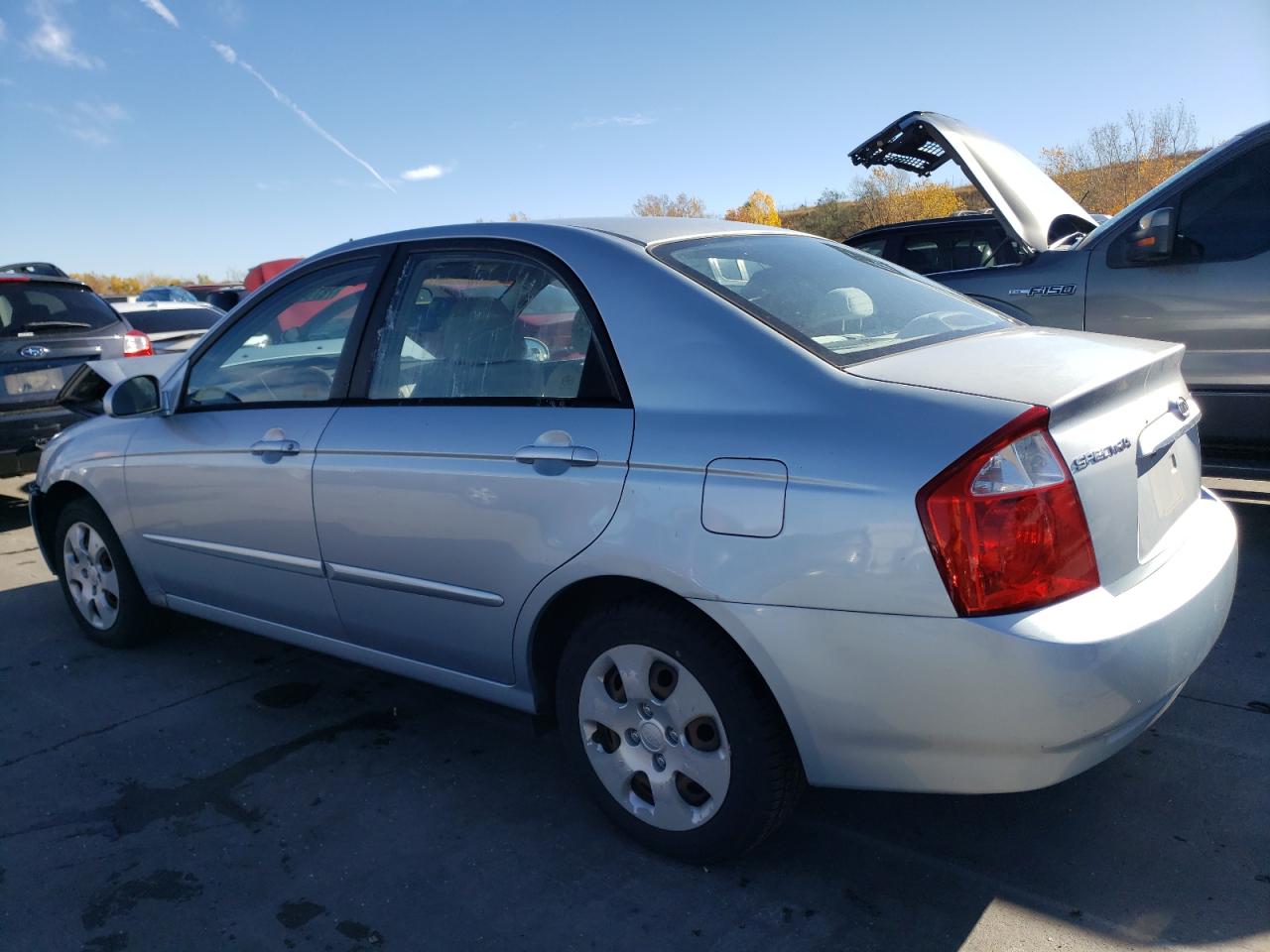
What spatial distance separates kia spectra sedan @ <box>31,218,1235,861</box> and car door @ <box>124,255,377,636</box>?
2cm

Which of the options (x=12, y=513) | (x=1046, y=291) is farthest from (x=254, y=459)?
(x=12, y=513)

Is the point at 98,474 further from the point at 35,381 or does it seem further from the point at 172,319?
the point at 172,319

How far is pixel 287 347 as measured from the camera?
12.0 feet

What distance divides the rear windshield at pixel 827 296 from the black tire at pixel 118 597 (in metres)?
2.82

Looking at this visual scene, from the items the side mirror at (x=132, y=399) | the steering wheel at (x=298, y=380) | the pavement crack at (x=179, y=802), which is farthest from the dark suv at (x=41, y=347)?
the pavement crack at (x=179, y=802)

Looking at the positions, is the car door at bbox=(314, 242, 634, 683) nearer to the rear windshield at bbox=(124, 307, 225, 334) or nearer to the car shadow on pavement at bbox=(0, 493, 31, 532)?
the car shadow on pavement at bbox=(0, 493, 31, 532)

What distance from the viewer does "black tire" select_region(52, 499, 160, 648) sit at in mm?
4141

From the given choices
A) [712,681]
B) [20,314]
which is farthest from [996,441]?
[20,314]

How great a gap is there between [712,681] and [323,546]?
148 cm

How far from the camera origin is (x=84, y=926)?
2.42 m

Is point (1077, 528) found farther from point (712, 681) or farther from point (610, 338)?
point (610, 338)

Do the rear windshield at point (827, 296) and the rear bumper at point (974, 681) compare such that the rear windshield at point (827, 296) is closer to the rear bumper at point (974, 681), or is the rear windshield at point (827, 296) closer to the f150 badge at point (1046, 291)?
the rear bumper at point (974, 681)

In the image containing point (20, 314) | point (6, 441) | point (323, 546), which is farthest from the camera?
point (20, 314)

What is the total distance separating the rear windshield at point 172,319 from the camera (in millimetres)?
11125
